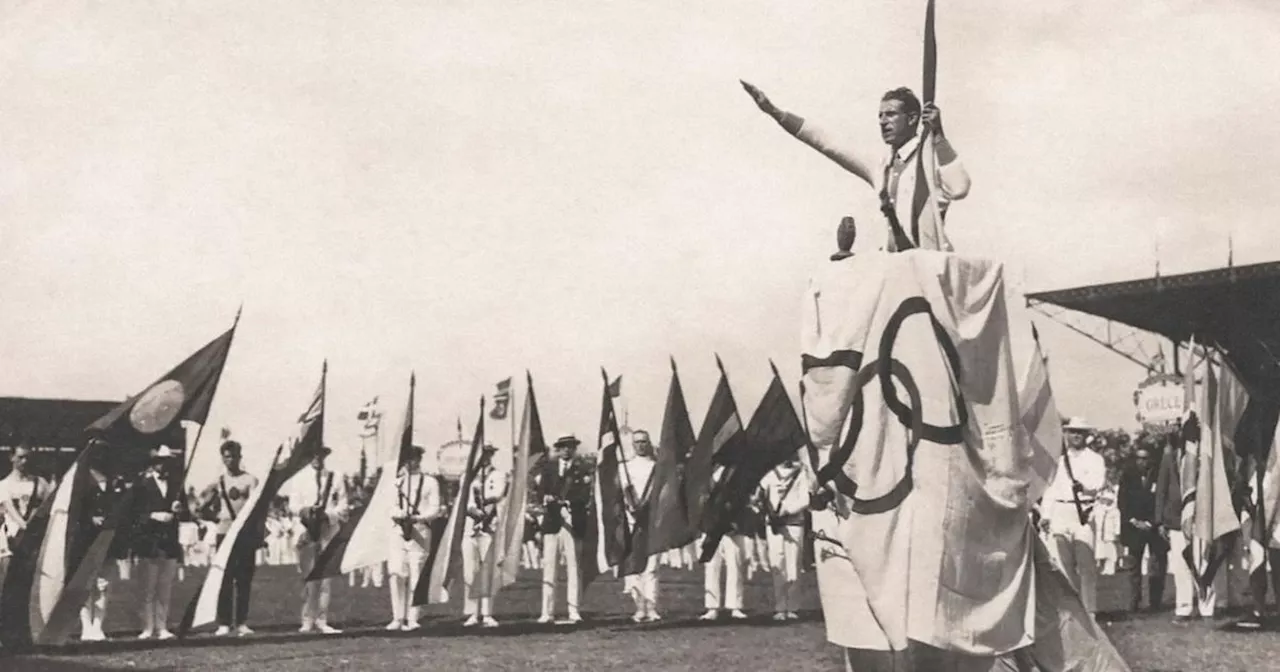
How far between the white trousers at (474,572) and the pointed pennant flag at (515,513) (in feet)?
0.97

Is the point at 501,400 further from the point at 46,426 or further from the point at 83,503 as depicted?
the point at 46,426

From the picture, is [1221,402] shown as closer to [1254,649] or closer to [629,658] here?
[1254,649]

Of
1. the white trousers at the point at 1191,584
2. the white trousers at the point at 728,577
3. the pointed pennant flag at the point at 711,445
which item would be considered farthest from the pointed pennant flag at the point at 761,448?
the white trousers at the point at 1191,584

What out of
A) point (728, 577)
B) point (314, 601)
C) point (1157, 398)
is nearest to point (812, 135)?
point (314, 601)

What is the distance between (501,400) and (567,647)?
5541mm

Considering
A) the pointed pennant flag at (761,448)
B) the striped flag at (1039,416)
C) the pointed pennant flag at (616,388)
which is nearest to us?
the striped flag at (1039,416)

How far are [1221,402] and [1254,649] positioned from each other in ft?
11.2

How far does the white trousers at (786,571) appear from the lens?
17.4 metres

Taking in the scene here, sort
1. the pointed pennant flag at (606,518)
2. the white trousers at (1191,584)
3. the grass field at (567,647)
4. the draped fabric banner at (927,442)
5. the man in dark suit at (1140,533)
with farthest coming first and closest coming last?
the man in dark suit at (1140,533) → the pointed pennant flag at (606,518) → the white trousers at (1191,584) → the grass field at (567,647) → the draped fabric banner at (927,442)

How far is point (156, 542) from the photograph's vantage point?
15.4 meters

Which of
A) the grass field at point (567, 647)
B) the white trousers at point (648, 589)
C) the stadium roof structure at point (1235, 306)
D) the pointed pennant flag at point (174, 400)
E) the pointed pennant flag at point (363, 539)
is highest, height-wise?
the stadium roof structure at point (1235, 306)

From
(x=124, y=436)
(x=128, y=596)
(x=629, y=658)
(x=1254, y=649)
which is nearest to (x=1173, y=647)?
(x=1254, y=649)

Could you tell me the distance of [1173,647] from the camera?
12.8 m

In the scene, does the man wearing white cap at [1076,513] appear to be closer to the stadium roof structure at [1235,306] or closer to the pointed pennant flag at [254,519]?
the stadium roof structure at [1235,306]
